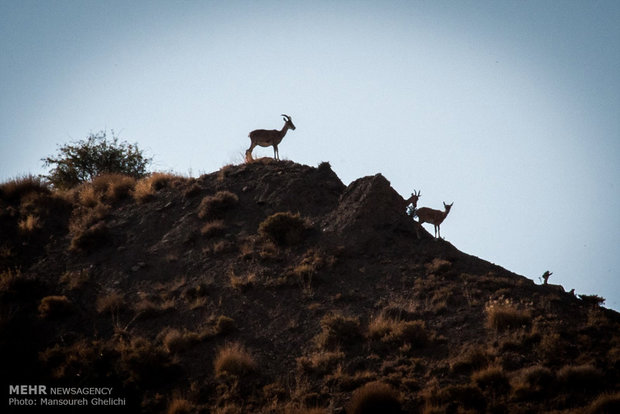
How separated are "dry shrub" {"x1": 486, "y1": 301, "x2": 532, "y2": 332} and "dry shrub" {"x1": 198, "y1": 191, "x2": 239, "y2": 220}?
11.6 m

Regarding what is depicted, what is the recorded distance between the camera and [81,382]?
15.3m

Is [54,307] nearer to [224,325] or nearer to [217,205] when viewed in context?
[224,325]

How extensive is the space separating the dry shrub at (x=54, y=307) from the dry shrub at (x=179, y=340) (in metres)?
3.83

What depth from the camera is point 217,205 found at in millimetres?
23609

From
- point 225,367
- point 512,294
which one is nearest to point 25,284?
point 225,367

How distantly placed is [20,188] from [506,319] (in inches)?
896

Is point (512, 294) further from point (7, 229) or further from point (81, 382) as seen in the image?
point (7, 229)

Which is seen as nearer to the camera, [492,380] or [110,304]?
[492,380]

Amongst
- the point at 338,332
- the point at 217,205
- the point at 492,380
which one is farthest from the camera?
the point at 217,205

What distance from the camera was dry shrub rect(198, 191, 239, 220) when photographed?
76.7 feet

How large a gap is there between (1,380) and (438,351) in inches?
467

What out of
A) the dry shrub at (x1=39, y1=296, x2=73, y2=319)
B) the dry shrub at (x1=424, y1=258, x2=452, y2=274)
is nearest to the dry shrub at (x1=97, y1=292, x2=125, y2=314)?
the dry shrub at (x1=39, y1=296, x2=73, y2=319)

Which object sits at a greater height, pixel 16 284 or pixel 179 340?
pixel 16 284

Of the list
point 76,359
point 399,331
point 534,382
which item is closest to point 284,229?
point 399,331
